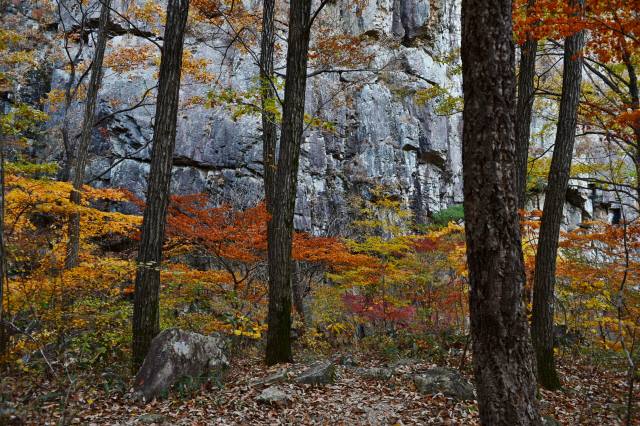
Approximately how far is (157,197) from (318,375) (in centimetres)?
322

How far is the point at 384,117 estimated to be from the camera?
820 inches

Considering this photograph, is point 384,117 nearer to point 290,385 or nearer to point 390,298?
point 390,298

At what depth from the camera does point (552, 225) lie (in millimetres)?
5219

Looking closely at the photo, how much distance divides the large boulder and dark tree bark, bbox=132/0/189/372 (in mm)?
420

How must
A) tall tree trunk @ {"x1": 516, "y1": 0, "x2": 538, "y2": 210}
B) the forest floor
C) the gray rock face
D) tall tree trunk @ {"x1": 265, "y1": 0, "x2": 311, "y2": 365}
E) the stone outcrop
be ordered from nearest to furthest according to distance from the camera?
the forest floor < the gray rock face < tall tree trunk @ {"x1": 265, "y1": 0, "x2": 311, "y2": 365} < tall tree trunk @ {"x1": 516, "y1": 0, "x2": 538, "y2": 210} < the stone outcrop

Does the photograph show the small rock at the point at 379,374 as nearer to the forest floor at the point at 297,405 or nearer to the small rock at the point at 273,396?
the forest floor at the point at 297,405

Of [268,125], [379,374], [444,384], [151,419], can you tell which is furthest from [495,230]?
[268,125]

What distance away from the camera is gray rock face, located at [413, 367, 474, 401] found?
14.0ft

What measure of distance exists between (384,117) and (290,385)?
60.8 ft

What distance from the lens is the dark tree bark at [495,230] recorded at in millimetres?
2184

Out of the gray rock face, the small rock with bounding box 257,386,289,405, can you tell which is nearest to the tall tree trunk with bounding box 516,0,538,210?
the gray rock face

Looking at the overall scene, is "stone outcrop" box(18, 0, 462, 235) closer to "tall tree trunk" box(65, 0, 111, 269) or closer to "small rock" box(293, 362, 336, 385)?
"tall tree trunk" box(65, 0, 111, 269)

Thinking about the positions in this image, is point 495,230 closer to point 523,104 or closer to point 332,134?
point 523,104

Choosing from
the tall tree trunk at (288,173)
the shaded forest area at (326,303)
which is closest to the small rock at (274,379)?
the shaded forest area at (326,303)
